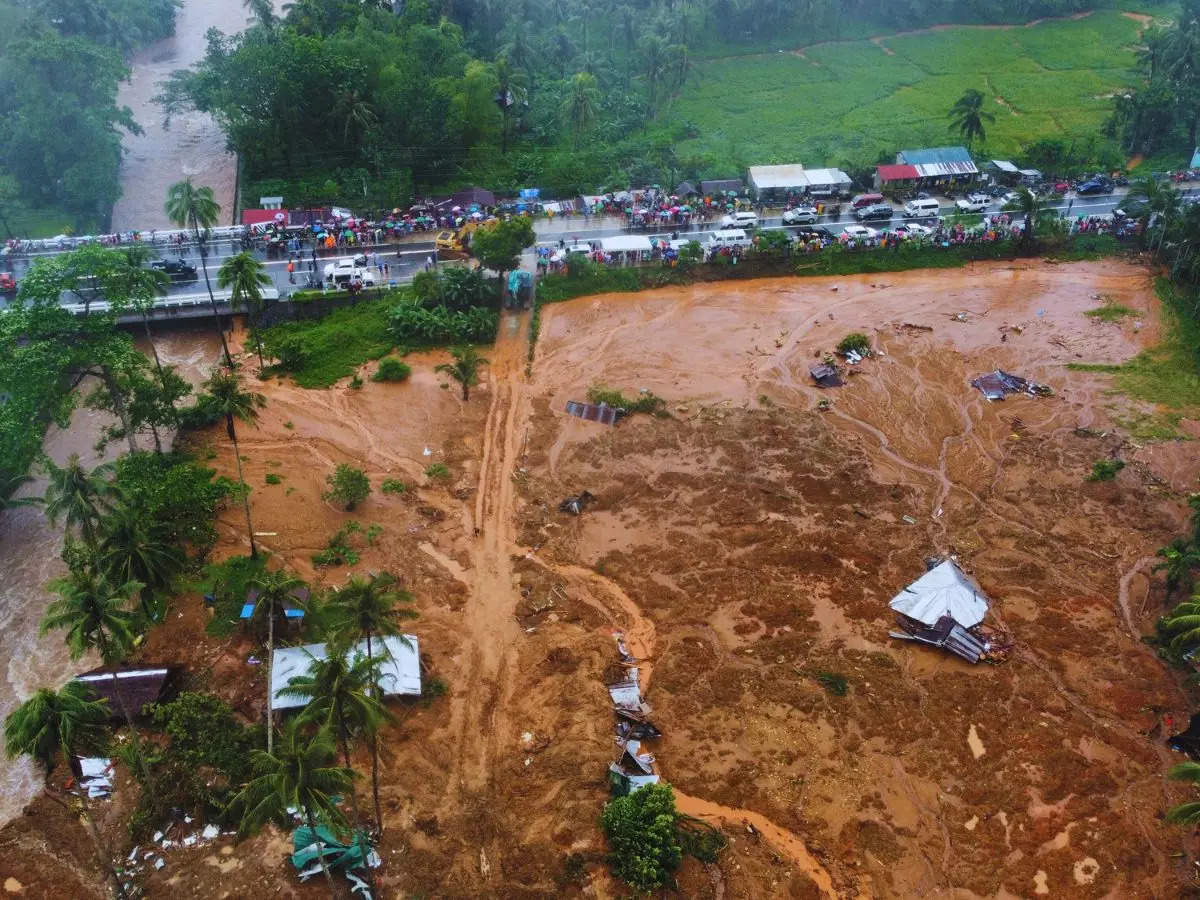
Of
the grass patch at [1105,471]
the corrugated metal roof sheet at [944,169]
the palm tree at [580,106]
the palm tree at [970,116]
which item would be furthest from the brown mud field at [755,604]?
the palm tree at [970,116]

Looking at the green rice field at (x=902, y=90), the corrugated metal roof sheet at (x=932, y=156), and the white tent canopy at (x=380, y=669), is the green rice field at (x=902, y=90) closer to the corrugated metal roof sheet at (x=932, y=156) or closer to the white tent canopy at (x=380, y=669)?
the corrugated metal roof sheet at (x=932, y=156)

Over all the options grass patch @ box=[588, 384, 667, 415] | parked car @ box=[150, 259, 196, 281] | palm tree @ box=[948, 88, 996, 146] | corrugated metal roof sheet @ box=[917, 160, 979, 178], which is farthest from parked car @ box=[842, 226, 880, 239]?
parked car @ box=[150, 259, 196, 281]

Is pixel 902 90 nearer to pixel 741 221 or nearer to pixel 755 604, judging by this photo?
pixel 741 221

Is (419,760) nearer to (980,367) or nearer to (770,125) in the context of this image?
(980,367)

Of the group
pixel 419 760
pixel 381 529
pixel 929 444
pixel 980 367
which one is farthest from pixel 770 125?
pixel 419 760

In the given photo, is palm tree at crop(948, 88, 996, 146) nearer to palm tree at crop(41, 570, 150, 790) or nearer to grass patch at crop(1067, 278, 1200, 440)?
grass patch at crop(1067, 278, 1200, 440)
